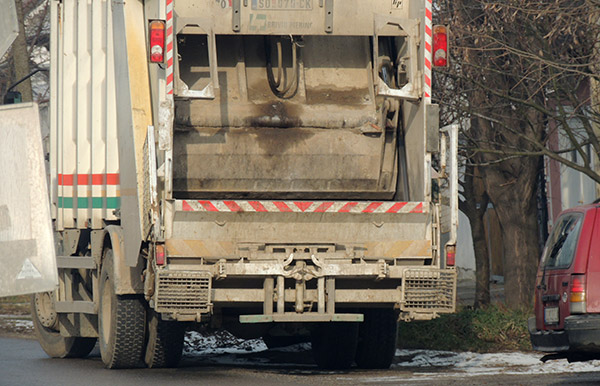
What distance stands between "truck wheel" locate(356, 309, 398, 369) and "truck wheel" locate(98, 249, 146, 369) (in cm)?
206

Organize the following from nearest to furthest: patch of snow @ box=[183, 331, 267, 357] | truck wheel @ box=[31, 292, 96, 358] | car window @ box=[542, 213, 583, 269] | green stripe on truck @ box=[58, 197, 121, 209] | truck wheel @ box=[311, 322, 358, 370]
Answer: car window @ box=[542, 213, 583, 269] < green stripe on truck @ box=[58, 197, 121, 209] < truck wheel @ box=[311, 322, 358, 370] < truck wheel @ box=[31, 292, 96, 358] < patch of snow @ box=[183, 331, 267, 357]

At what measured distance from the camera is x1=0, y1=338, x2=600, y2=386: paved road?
9.57 metres

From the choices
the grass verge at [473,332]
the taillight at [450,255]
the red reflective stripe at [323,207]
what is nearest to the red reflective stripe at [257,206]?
the red reflective stripe at [323,207]

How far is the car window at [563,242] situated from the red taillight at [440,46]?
157 cm

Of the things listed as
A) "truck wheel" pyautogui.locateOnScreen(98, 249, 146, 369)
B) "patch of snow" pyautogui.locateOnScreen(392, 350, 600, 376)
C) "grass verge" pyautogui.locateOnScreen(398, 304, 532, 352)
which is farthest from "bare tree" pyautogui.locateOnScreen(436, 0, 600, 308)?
"truck wheel" pyautogui.locateOnScreen(98, 249, 146, 369)

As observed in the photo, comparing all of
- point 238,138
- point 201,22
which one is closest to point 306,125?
point 238,138

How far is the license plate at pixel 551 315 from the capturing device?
9.03 meters

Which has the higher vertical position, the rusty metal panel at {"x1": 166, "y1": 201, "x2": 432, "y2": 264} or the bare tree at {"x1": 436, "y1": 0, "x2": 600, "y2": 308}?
the bare tree at {"x1": 436, "y1": 0, "x2": 600, "y2": 308}

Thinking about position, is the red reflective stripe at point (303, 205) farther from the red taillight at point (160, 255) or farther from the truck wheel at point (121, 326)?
the truck wheel at point (121, 326)

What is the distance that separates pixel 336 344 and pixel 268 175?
191 cm

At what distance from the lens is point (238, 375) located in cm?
1027

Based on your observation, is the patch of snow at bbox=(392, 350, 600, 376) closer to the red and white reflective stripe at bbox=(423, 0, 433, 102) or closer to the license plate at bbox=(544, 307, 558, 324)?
the license plate at bbox=(544, 307, 558, 324)

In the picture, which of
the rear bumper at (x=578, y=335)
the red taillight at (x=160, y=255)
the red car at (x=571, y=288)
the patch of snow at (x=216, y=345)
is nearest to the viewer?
the rear bumper at (x=578, y=335)

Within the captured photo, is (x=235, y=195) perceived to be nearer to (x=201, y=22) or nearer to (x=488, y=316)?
(x=201, y=22)
